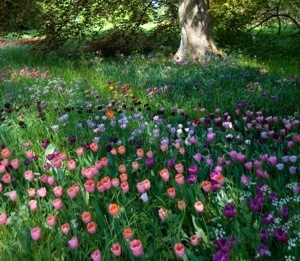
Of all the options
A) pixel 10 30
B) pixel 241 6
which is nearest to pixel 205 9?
pixel 241 6

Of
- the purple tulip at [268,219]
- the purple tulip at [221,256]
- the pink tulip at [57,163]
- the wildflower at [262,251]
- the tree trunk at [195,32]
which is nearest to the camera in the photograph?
the purple tulip at [221,256]

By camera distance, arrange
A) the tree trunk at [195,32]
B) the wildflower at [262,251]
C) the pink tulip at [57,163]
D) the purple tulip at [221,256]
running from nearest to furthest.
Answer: the purple tulip at [221,256]
the wildflower at [262,251]
the pink tulip at [57,163]
the tree trunk at [195,32]

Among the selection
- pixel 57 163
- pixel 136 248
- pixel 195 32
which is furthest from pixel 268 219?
pixel 195 32

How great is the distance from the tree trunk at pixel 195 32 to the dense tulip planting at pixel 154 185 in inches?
160

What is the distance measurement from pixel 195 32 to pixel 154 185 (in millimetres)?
6775

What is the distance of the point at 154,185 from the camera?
2.39m

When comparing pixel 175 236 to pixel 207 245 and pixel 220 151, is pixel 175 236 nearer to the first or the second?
pixel 207 245

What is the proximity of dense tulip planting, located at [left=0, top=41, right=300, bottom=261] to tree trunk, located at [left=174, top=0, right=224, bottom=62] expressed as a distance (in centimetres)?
407

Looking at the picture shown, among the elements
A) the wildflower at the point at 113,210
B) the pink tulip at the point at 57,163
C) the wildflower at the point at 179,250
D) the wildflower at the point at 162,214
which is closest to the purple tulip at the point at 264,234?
the wildflower at the point at 179,250

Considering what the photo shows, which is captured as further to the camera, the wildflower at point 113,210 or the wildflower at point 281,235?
the wildflower at point 113,210

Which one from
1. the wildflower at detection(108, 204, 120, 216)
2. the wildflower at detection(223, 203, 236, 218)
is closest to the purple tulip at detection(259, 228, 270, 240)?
the wildflower at detection(223, 203, 236, 218)

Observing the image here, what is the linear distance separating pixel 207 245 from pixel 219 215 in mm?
219

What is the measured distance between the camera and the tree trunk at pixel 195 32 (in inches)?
336

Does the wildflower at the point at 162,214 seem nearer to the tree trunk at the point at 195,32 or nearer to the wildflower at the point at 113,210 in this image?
the wildflower at the point at 113,210
